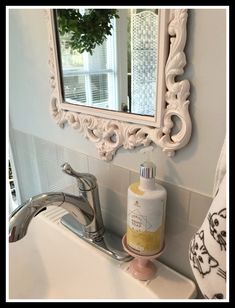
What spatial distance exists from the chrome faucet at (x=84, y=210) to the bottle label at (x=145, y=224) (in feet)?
0.37

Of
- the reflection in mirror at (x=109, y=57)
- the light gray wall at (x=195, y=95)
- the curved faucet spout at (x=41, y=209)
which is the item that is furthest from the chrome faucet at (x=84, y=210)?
the reflection in mirror at (x=109, y=57)

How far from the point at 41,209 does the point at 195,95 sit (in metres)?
0.42

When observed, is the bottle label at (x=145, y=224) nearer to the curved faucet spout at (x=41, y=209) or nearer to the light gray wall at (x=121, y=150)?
the light gray wall at (x=121, y=150)

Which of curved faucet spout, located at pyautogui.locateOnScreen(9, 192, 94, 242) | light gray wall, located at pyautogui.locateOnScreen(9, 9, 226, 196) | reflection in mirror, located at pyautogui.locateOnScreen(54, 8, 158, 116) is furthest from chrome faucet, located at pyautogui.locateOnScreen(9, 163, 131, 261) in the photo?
reflection in mirror, located at pyautogui.locateOnScreen(54, 8, 158, 116)

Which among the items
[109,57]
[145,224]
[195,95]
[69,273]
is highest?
[109,57]

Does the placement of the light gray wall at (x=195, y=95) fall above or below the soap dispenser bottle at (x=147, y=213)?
above

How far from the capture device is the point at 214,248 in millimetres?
343

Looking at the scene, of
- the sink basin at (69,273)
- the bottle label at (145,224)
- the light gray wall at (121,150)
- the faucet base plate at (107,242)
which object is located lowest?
the sink basin at (69,273)

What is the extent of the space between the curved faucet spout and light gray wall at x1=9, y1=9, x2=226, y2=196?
0.14 meters

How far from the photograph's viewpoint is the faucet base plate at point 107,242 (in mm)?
626

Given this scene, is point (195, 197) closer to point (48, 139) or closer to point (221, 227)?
point (221, 227)

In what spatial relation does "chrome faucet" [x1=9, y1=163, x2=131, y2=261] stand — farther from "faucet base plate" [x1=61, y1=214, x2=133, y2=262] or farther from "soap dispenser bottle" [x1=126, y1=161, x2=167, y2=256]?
"soap dispenser bottle" [x1=126, y1=161, x2=167, y2=256]

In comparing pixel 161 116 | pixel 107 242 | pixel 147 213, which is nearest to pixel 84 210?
pixel 107 242

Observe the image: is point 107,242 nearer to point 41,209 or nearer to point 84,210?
point 84,210
